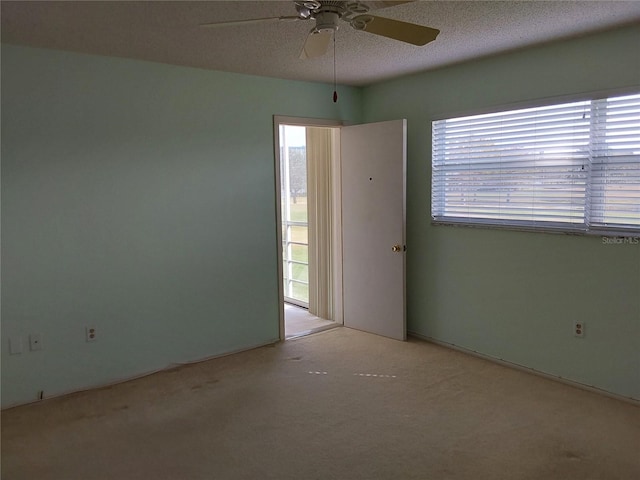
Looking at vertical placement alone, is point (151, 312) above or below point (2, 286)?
below

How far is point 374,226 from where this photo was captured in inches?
181

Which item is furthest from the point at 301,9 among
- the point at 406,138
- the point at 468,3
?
the point at 406,138

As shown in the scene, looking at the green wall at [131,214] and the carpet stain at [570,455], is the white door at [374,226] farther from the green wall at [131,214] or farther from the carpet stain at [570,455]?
the carpet stain at [570,455]

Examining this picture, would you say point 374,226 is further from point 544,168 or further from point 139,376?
point 139,376

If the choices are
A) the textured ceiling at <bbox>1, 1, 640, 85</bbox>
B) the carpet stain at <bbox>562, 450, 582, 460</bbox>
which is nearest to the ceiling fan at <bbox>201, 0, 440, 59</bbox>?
the textured ceiling at <bbox>1, 1, 640, 85</bbox>

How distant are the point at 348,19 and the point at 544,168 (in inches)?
80.4

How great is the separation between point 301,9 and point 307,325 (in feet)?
11.6

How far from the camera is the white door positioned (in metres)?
4.36

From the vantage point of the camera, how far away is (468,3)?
2533 mm

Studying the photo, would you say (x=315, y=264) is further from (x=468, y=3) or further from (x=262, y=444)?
(x=468, y=3)

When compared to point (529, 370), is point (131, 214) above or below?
above

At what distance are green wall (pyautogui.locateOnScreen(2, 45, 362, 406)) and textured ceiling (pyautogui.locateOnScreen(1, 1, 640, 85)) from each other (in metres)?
0.28

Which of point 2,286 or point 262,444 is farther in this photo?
point 2,286

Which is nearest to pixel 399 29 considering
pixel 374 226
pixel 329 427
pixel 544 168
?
pixel 544 168
